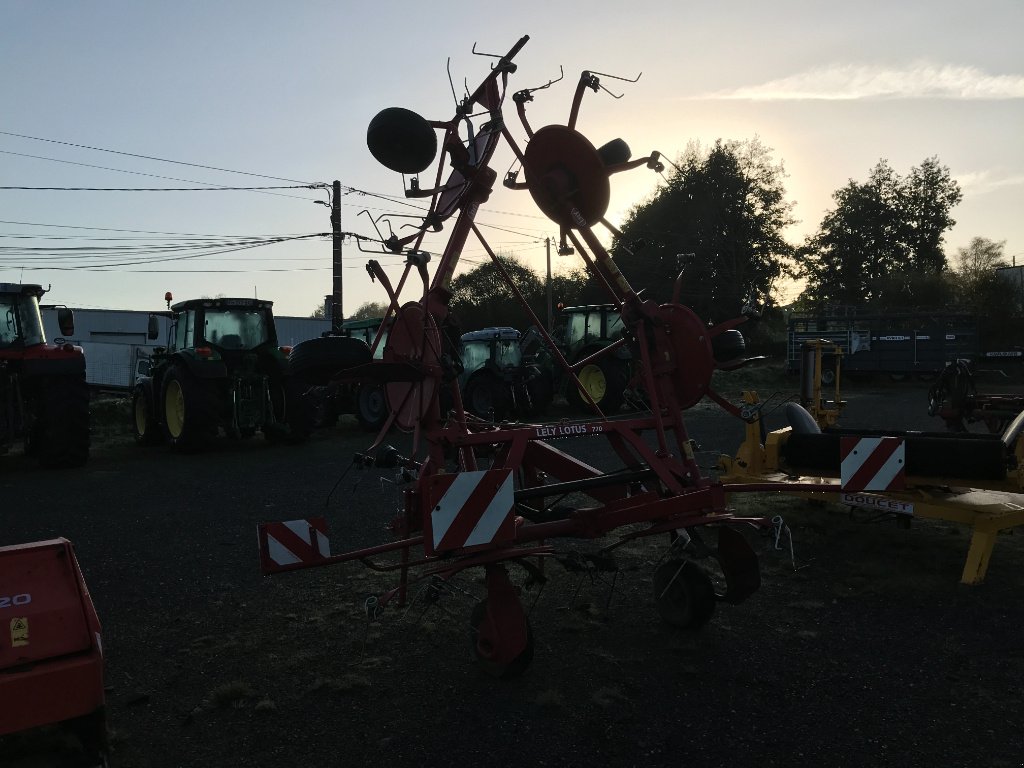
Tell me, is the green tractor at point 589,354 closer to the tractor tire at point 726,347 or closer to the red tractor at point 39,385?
the red tractor at point 39,385

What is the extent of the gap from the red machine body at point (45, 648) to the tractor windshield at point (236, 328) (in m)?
10.6

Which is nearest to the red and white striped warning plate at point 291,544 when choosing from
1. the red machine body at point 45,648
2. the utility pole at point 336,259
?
the red machine body at point 45,648

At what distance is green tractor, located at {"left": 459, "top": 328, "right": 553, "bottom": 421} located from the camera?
15102 mm

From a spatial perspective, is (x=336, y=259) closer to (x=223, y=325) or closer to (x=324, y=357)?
(x=223, y=325)

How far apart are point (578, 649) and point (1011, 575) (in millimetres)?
3008

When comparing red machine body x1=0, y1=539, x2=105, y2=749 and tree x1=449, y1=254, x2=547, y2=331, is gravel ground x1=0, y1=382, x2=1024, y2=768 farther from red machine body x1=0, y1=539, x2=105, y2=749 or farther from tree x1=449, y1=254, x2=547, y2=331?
tree x1=449, y1=254, x2=547, y2=331

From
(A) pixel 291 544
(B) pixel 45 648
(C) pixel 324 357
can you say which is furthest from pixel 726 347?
(B) pixel 45 648

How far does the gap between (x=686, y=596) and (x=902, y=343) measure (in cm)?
2508

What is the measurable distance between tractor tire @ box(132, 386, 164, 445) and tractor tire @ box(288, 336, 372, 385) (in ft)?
31.5

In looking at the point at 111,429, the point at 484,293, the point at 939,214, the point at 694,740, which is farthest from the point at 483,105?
the point at 939,214

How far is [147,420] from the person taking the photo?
42.2 feet

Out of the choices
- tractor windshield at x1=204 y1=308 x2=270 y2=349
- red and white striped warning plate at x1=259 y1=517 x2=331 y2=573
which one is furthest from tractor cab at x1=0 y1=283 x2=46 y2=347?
red and white striped warning plate at x1=259 y1=517 x2=331 y2=573

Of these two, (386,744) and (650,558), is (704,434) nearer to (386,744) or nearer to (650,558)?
(650,558)

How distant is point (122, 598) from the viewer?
190 inches
